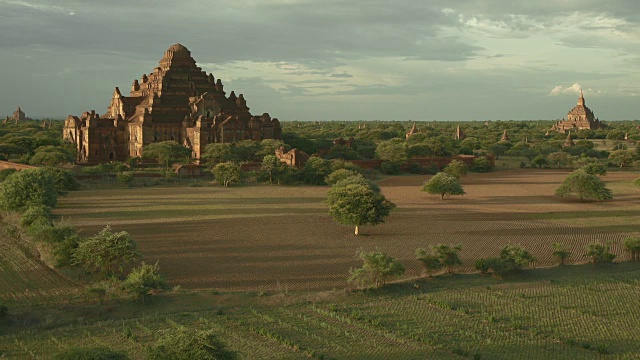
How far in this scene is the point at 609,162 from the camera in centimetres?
7275

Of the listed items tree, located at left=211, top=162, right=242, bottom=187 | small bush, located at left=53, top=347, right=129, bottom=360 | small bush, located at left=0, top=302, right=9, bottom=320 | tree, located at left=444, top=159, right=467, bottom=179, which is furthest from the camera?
tree, located at left=444, top=159, right=467, bottom=179

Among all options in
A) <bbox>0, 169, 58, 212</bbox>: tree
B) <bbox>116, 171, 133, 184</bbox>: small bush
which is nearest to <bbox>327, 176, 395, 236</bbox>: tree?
<bbox>0, 169, 58, 212</bbox>: tree

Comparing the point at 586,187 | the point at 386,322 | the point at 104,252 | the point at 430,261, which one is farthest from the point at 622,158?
the point at 104,252

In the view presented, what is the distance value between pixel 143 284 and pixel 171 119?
45025mm

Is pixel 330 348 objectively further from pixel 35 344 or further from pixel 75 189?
pixel 75 189

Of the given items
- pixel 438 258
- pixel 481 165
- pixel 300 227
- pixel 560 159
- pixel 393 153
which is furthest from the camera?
pixel 560 159

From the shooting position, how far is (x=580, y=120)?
133750 millimetres

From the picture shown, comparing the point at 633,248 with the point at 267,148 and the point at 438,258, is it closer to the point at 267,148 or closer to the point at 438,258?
the point at 438,258

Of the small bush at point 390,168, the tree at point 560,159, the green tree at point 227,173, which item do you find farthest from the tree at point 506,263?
the tree at point 560,159

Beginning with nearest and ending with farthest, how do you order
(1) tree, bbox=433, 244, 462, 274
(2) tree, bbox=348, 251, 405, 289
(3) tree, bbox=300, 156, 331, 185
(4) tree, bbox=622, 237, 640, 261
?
(2) tree, bbox=348, 251, 405, 289
(1) tree, bbox=433, 244, 462, 274
(4) tree, bbox=622, 237, 640, 261
(3) tree, bbox=300, 156, 331, 185

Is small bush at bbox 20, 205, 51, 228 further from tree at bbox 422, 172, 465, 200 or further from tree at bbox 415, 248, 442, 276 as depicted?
tree at bbox 422, 172, 465, 200

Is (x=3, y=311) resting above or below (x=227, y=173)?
below

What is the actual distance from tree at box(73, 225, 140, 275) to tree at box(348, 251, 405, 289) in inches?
287

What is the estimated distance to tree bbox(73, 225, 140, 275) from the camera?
65.6 feet
